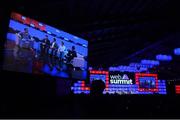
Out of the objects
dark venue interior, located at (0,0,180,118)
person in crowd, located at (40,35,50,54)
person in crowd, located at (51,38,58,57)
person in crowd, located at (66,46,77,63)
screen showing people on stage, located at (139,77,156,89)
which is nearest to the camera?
dark venue interior, located at (0,0,180,118)

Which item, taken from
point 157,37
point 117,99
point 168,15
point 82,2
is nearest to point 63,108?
point 117,99

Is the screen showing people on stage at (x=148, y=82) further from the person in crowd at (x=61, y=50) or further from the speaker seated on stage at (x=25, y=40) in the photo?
the speaker seated on stage at (x=25, y=40)

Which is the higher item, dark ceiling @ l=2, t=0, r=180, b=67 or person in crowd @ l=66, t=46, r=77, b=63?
dark ceiling @ l=2, t=0, r=180, b=67

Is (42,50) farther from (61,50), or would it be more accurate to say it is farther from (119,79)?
(119,79)

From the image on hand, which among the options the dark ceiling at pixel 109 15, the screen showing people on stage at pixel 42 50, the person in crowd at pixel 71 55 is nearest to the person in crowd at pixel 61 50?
the screen showing people on stage at pixel 42 50

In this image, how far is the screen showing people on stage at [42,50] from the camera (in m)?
2.42

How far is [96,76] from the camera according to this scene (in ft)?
27.6

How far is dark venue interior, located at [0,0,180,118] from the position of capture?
2.37 m

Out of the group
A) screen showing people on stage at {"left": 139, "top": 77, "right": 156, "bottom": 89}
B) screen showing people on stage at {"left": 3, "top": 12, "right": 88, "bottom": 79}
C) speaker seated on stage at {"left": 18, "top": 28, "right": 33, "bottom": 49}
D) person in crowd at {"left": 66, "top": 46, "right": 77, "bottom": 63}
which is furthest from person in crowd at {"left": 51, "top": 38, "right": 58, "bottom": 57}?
screen showing people on stage at {"left": 139, "top": 77, "right": 156, "bottom": 89}

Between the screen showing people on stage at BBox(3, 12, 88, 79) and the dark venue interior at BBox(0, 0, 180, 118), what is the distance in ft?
0.16

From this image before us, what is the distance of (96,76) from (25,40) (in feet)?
19.7

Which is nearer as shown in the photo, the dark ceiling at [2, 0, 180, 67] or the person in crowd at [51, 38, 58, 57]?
the person in crowd at [51, 38, 58, 57]

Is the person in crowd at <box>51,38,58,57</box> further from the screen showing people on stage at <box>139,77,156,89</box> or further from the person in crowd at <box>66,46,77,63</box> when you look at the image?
the screen showing people on stage at <box>139,77,156,89</box>

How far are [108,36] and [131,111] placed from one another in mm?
5927
